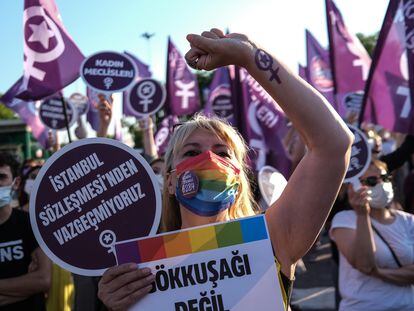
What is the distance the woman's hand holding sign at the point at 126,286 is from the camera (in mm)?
1474

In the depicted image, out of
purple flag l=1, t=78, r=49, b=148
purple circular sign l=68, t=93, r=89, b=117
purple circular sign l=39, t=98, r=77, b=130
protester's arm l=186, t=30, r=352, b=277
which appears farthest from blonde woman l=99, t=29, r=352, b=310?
purple flag l=1, t=78, r=49, b=148

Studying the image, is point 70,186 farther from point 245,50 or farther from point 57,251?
point 245,50

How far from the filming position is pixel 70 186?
1.85 m

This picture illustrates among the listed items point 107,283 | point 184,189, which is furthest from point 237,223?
point 107,283

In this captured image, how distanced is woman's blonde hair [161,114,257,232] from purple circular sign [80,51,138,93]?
2.98 meters

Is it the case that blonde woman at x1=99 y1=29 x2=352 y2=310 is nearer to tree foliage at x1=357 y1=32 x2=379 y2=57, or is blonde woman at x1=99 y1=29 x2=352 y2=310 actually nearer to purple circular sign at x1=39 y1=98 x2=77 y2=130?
purple circular sign at x1=39 y1=98 x2=77 y2=130

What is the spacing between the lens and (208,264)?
4.93ft

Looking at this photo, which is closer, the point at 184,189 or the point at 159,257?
the point at 159,257

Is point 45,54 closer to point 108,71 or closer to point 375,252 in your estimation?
→ point 108,71

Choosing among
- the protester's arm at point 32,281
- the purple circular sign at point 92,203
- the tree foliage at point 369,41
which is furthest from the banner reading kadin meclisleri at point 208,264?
the tree foliage at point 369,41

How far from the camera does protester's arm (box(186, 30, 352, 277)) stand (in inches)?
56.9

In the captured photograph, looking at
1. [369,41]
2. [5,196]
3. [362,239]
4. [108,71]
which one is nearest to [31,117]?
[108,71]

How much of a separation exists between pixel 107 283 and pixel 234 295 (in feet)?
1.32

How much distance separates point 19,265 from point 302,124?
7.50ft
